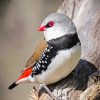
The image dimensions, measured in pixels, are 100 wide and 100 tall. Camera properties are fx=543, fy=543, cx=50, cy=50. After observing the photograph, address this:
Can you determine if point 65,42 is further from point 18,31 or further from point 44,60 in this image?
point 18,31

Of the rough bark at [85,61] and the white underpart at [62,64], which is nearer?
the white underpart at [62,64]

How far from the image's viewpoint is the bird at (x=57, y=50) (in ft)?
16.3

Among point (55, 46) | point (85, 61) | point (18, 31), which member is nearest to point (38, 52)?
point (55, 46)

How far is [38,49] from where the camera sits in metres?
5.22

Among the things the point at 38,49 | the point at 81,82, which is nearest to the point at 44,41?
the point at 38,49

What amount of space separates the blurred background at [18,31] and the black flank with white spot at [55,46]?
3.95 m

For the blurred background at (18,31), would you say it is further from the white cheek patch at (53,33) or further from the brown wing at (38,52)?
the white cheek patch at (53,33)

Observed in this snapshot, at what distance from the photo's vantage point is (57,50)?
5.00 m

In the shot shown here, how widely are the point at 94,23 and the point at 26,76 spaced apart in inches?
37.5

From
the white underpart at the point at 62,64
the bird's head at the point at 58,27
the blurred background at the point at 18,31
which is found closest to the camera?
the white underpart at the point at 62,64

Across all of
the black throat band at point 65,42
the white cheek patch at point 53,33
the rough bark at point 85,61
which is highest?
the white cheek patch at point 53,33

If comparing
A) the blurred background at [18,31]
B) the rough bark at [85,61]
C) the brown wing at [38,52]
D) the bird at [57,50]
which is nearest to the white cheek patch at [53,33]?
the bird at [57,50]

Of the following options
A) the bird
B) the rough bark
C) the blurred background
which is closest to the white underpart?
the bird

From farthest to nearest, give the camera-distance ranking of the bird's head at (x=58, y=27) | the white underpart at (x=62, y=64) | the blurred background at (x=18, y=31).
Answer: the blurred background at (x=18, y=31) < the bird's head at (x=58, y=27) < the white underpart at (x=62, y=64)
